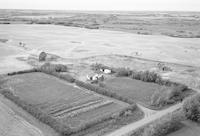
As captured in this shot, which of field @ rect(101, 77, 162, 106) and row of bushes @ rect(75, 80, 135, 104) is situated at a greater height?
row of bushes @ rect(75, 80, 135, 104)

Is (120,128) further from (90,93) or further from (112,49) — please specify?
(112,49)

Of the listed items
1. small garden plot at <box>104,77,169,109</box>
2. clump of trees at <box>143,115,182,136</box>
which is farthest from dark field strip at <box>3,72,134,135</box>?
clump of trees at <box>143,115,182,136</box>

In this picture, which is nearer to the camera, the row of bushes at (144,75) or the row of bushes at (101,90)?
the row of bushes at (101,90)

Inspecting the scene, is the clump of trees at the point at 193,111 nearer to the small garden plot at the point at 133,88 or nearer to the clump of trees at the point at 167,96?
the clump of trees at the point at 167,96

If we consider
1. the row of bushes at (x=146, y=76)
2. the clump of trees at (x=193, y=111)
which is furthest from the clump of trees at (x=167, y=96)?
the clump of trees at (x=193, y=111)

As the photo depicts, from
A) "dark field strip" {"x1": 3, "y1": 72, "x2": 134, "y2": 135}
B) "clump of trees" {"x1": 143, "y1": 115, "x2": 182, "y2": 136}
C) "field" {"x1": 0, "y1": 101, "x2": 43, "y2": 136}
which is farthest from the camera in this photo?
"dark field strip" {"x1": 3, "y1": 72, "x2": 134, "y2": 135}

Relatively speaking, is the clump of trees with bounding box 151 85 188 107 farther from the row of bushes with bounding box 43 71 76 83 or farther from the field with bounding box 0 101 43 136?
the field with bounding box 0 101 43 136
